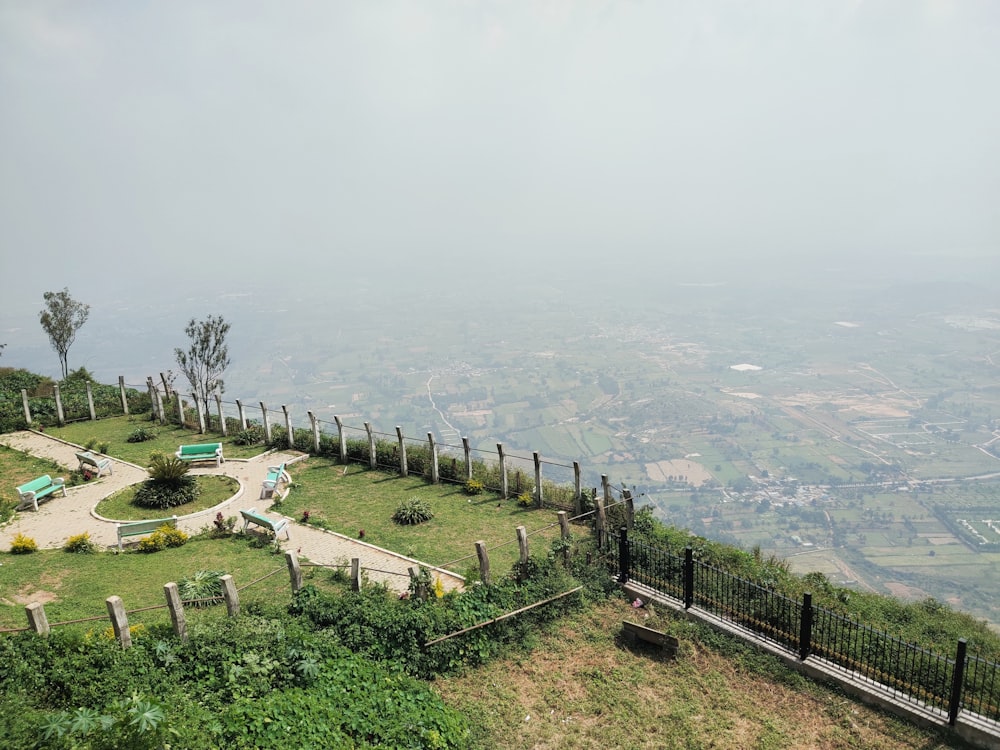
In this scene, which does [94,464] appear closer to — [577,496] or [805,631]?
[577,496]

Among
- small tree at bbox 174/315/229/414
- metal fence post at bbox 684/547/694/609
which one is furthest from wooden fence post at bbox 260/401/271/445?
metal fence post at bbox 684/547/694/609

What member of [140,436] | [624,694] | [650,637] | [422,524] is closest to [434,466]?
[422,524]

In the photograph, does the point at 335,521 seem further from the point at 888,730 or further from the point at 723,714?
the point at 888,730

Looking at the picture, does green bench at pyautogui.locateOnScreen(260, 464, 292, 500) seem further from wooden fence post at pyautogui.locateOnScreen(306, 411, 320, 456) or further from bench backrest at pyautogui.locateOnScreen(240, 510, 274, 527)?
bench backrest at pyautogui.locateOnScreen(240, 510, 274, 527)

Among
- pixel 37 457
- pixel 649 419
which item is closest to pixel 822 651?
pixel 37 457

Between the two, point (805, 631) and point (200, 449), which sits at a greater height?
point (200, 449)
